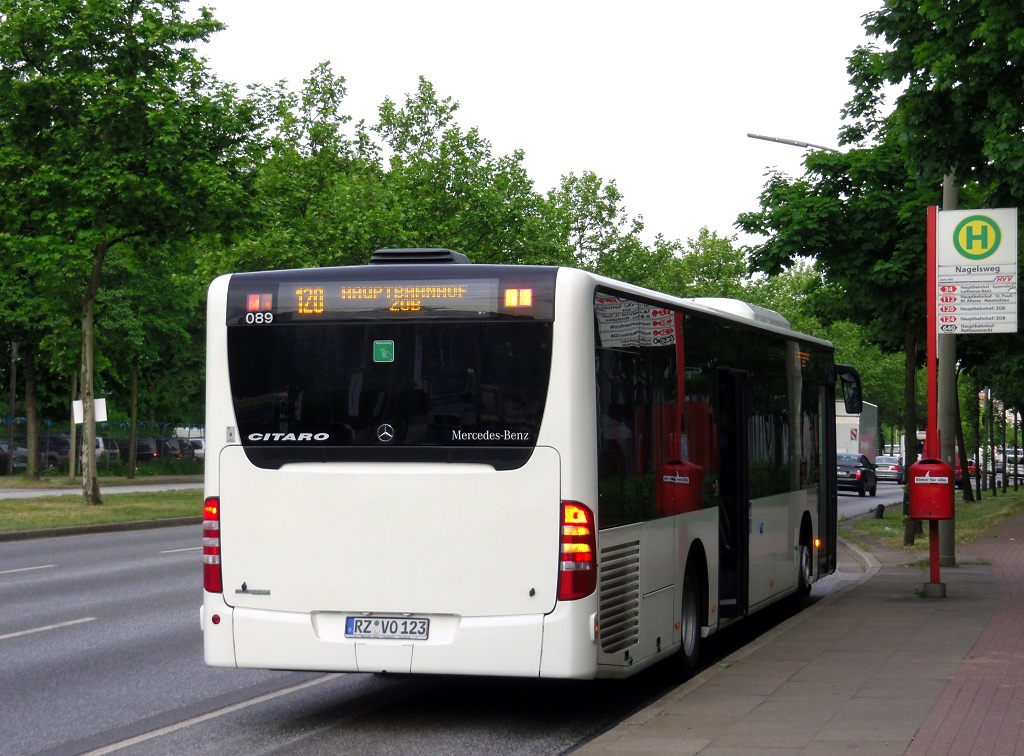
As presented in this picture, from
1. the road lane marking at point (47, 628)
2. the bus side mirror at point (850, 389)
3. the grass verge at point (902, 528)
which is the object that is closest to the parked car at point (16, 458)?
the grass verge at point (902, 528)

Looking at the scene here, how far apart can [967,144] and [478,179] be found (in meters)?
37.7

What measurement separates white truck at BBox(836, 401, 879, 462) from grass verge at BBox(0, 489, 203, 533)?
28274 millimetres

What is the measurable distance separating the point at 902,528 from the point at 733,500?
17604mm

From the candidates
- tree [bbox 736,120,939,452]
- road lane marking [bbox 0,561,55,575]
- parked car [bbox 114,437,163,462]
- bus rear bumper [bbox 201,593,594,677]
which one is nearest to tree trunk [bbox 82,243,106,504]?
road lane marking [bbox 0,561,55,575]

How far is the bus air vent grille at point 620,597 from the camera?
8.09 m

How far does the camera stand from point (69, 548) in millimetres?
22234

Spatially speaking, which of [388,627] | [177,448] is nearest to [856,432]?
[177,448]

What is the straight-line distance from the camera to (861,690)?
877 cm

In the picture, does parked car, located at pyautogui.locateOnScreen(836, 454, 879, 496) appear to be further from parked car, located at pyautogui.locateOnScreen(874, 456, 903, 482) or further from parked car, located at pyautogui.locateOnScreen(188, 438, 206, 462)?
parked car, located at pyautogui.locateOnScreen(188, 438, 206, 462)

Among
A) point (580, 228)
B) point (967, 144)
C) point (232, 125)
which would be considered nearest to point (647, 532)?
point (967, 144)

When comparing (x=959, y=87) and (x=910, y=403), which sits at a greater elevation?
(x=959, y=87)

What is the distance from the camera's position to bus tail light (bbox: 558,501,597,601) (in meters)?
7.81

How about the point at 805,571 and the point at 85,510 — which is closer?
the point at 805,571

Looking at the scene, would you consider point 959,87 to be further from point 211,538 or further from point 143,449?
point 143,449
